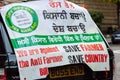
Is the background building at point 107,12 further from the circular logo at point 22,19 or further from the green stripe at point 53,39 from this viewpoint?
the circular logo at point 22,19

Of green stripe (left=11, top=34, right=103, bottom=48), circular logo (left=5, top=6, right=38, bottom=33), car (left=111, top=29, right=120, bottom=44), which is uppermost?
circular logo (left=5, top=6, right=38, bottom=33)

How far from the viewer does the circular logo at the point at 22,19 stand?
19.6ft

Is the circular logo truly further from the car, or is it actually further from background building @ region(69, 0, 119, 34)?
background building @ region(69, 0, 119, 34)

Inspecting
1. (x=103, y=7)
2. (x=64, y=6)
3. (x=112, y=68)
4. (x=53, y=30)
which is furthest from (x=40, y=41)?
(x=103, y=7)

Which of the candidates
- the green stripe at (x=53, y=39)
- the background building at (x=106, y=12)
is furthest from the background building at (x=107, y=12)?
the green stripe at (x=53, y=39)

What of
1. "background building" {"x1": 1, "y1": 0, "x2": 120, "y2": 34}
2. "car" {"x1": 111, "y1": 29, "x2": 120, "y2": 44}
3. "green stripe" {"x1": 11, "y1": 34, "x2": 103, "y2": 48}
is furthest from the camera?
"background building" {"x1": 1, "y1": 0, "x2": 120, "y2": 34}

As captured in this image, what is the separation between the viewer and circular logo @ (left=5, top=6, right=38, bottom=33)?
5969 mm

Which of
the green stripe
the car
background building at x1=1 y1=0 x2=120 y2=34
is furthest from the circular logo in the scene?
background building at x1=1 y1=0 x2=120 y2=34

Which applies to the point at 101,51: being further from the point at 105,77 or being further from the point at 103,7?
the point at 103,7

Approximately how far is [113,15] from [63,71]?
121 ft

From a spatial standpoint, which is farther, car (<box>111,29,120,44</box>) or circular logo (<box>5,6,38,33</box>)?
car (<box>111,29,120,44</box>)

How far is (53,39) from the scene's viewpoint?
619cm

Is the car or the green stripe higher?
the green stripe

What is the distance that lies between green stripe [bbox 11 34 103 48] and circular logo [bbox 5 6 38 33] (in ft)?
0.46
